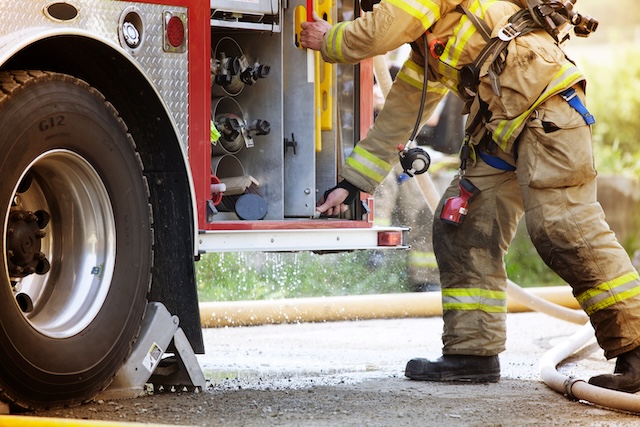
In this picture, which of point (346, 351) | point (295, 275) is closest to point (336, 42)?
point (346, 351)

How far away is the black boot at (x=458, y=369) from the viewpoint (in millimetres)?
4277

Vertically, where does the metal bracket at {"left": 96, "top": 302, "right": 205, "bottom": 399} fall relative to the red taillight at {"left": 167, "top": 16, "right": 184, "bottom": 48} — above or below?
below

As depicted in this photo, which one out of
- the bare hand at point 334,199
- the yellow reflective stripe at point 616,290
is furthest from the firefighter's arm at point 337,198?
the yellow reflective stripe at point 616,290

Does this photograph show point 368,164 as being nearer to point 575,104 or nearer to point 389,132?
point 389,132

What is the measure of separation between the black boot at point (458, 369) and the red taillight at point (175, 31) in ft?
5.21

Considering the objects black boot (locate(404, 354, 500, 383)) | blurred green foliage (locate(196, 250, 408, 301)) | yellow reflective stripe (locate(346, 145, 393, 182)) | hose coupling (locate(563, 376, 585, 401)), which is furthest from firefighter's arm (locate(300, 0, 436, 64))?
blurred green foliage (locate(196, 250, 408, 301))

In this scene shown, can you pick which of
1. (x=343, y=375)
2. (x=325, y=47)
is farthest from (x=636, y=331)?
(x=325, y=47)

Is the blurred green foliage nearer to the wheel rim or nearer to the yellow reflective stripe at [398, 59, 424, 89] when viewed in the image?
the yellow reflective stripe at [398, 59, 424, 89]

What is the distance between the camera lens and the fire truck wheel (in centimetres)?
296

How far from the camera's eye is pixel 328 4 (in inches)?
174

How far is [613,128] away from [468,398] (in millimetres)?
10875

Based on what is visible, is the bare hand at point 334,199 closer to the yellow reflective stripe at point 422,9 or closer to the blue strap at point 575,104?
the yellow reflective stripe at point 422,9

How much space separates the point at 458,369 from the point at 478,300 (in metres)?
0.28

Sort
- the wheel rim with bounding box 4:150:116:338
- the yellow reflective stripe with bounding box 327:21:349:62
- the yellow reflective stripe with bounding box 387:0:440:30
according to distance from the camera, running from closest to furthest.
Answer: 1. the wheel rim with bounding box 4:150:116:338
2. the yellow reflective stripe with bounding box 387:0:440:30
3. the yellow reflective stripe with bounding box 327:21:349:62
